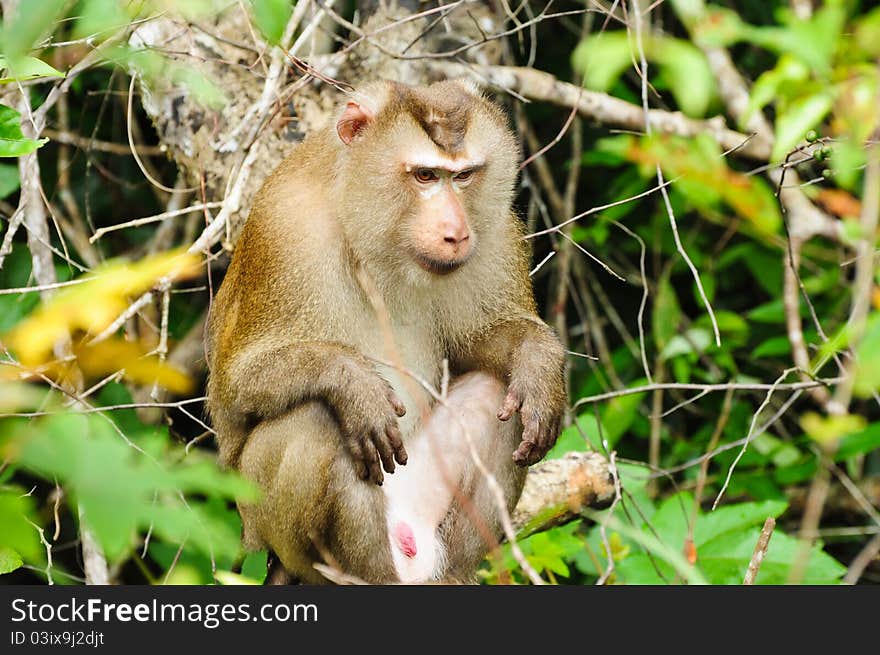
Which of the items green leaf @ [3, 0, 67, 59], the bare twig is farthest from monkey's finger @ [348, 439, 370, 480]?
green leaf @ [3, 0, 67, 59]

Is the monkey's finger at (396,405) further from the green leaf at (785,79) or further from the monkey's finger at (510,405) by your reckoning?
the green leaf at (785,79)

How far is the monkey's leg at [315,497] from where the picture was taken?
393 centimetres

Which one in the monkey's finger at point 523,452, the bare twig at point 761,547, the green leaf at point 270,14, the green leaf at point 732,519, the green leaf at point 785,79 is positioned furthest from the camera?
the green leaf at point 732,519

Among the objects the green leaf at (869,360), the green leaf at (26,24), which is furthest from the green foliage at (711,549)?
the green leaf at (26,24)

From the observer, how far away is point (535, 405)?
4.15 m

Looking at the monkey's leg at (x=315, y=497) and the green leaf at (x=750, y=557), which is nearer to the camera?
the monkey's leg at (x=315, y=497)

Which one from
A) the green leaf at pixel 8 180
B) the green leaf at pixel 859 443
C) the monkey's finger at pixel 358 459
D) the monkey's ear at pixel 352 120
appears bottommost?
the green leaf at pixel 859 443

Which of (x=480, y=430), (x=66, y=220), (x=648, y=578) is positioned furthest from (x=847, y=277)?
(x=66, y=220)

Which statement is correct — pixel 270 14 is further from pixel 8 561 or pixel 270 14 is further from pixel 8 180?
pixel 8 180

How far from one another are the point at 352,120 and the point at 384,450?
1.24 metres

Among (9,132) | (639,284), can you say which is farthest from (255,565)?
(639,284)

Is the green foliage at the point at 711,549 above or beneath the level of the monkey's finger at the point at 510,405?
beneath

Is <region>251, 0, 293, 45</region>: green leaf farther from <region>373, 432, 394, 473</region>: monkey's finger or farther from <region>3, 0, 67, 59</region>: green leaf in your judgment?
<region>373, 432, 394, 473</region>: monkey's finger

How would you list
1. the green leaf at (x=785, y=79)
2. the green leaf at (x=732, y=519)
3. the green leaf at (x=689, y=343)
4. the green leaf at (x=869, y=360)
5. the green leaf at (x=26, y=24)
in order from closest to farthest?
1. the green leaf at (x=26, y=24)
2. the green leaf at (x=869, y=360)
3. the green leaf at (x=785, y=79)
4. the green leaf at (x=732, y=519)
5. the green leaf at (x=689, y=343)
